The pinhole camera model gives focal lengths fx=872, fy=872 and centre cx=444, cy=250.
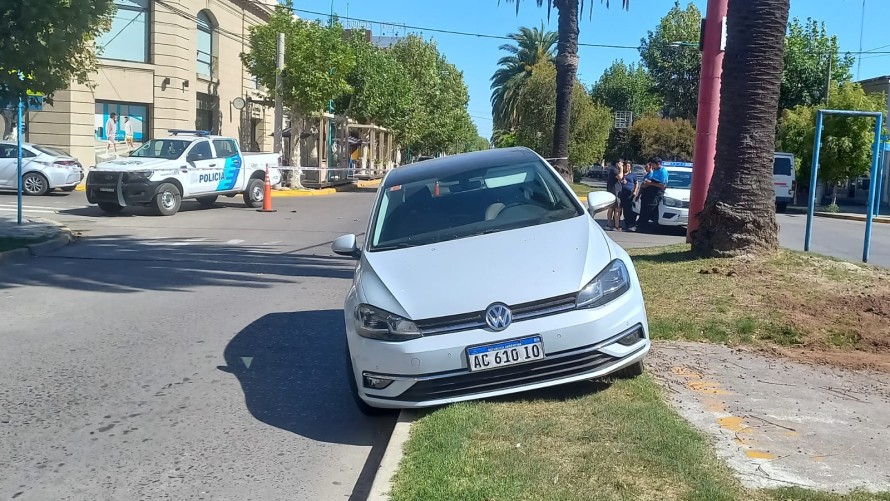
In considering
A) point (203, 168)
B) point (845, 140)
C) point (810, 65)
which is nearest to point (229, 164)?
point (203, 168)

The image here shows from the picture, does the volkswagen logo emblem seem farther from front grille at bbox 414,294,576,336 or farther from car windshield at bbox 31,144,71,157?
car windshield at bbox 31,144,71,157

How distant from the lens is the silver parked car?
989 inches

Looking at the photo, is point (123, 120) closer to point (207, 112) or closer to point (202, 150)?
point (207, 112)

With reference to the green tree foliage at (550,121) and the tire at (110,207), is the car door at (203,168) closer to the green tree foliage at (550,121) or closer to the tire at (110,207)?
the tire at (110,207)

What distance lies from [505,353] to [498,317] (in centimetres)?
21

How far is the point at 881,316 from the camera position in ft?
25.4

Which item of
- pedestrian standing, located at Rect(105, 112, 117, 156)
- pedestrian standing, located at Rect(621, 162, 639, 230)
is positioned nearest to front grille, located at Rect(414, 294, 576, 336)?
pedestrian standing, located at Rect(621, 162, 639, 230)

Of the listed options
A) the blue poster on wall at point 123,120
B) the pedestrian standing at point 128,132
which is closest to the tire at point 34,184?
the blue poster on wall at point 123,120

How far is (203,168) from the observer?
2225cm

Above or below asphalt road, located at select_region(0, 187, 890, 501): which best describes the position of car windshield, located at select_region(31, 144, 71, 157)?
above

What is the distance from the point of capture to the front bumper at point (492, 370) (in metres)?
5.11

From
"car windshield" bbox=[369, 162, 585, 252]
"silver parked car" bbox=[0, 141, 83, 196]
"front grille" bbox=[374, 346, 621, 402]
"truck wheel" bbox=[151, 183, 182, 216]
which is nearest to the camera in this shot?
"front grille" bbox=[374, 346, 621, 402]

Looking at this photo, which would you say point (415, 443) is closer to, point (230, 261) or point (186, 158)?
point (230, 261)

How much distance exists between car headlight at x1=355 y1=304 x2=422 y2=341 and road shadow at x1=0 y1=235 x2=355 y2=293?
20.0 feet
